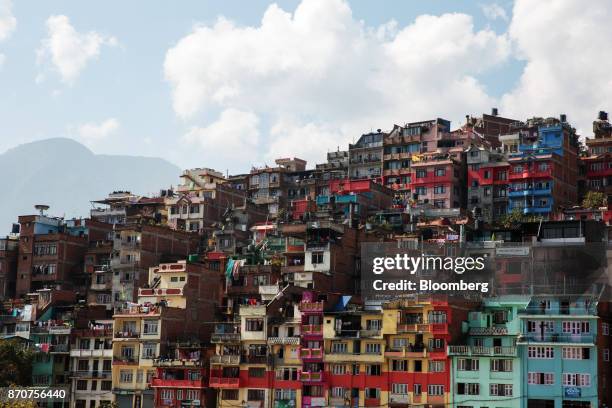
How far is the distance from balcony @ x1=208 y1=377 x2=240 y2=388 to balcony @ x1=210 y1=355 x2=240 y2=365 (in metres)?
1.38

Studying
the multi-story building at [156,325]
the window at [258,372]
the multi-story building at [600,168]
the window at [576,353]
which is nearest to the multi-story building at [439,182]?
the multi-story building at [600,168]

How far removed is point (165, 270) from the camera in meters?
97.3

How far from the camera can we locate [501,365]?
79000mm

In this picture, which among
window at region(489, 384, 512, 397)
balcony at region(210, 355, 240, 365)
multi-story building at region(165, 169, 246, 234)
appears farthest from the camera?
multi-story building at region(165, 169, 246, 234)

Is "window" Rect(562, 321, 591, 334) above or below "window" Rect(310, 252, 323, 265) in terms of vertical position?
below

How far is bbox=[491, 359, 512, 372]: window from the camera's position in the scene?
258 feet

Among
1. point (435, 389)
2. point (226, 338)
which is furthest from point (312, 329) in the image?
point (435, 389)

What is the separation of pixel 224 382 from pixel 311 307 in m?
9.97

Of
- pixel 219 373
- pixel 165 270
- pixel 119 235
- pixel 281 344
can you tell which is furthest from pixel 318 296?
pixel 119 235

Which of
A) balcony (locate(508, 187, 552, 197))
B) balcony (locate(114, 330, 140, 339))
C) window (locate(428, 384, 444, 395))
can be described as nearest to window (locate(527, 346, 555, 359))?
window (locate(428, 384, 444, 395))

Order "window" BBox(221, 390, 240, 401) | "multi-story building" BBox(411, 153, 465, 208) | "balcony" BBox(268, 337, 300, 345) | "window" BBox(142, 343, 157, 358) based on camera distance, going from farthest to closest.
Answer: "multi-story building" BBox(411, 153, 465, 208) < "window" BBox(142, 343, 157, 358) < "window" BBox(221, 390, 240, 401) < "balcony" BBox(268, 337, 300, 345)

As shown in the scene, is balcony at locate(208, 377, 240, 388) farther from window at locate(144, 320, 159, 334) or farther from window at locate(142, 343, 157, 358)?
window at locate(144, 320, 159, 334)

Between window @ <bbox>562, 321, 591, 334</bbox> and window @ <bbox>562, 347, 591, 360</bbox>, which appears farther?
window @ <bbox>562, 321, 591, 334</bbox>

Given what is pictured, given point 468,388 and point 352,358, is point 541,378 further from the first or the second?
point 352,358
